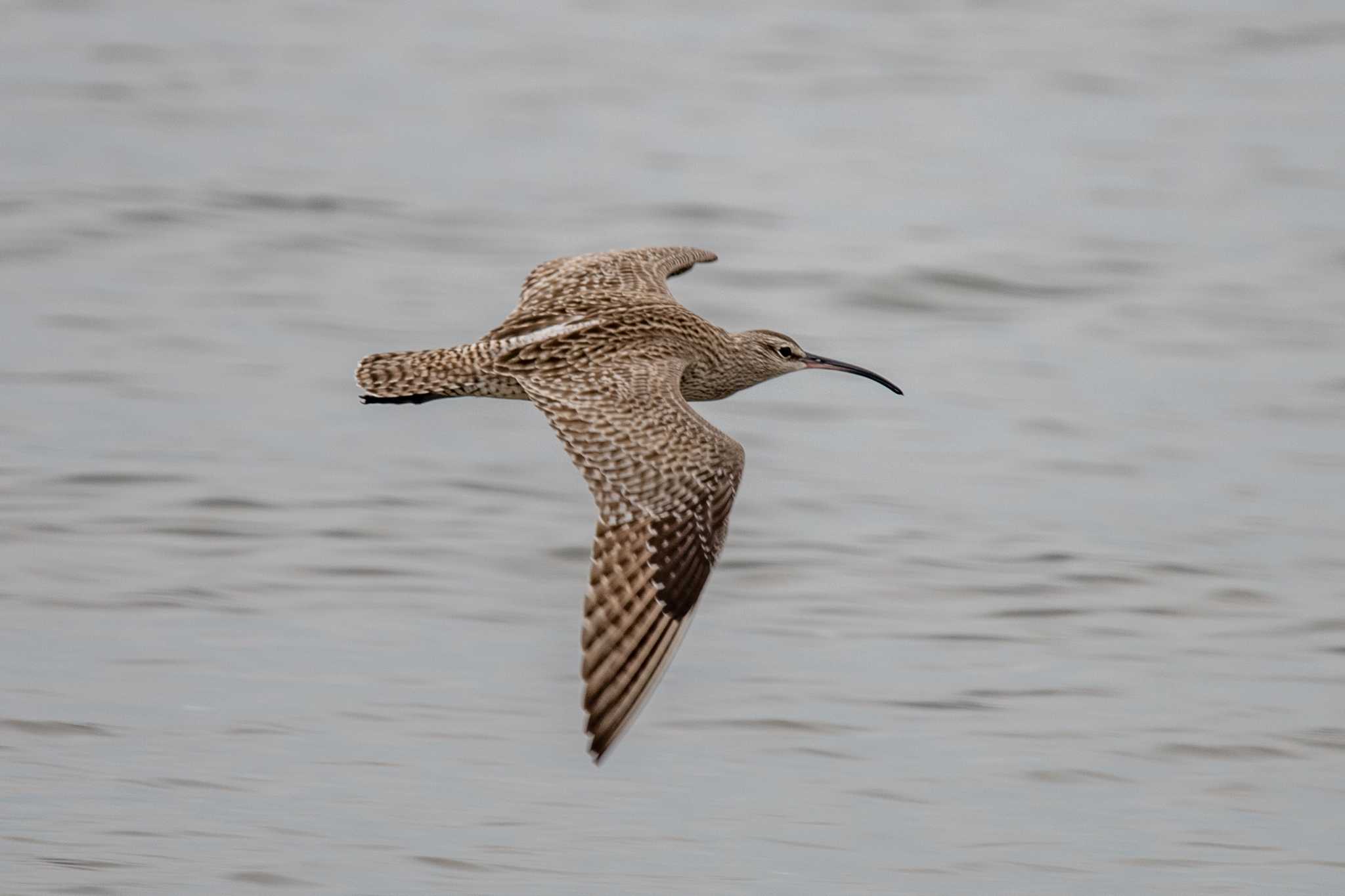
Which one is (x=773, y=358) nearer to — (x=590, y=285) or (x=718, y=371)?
(x=718, y=371)

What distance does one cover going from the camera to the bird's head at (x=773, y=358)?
934 cm

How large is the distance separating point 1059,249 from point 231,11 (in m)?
10.1

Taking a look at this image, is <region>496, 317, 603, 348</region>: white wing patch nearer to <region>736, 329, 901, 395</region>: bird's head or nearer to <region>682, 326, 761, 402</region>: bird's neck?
<region>682, 326, 761, 402</region>: bird's neck

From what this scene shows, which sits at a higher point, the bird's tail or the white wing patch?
the white wing patch

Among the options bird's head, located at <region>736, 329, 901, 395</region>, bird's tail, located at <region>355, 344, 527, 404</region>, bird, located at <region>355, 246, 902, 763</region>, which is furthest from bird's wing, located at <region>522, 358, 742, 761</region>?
bird's head, located at <region>736, 329, 901, 395</region>

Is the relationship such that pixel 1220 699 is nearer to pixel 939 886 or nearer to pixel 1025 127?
pixel 939 886

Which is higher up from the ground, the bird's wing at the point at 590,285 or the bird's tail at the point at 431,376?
the bird's wing at the point at 590,285

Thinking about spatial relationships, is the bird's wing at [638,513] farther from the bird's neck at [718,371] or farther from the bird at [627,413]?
the bird's neck at [718,371]

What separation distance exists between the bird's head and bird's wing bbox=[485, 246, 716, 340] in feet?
1.28

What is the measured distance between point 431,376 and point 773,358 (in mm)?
1586

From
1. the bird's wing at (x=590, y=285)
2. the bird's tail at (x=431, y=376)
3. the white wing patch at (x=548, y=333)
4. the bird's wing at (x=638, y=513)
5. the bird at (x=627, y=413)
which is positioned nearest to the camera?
the bird's wing at (x=638, y=513)

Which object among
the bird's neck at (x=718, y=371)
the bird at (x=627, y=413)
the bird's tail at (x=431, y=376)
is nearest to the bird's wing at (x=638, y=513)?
the bird at (x=627, y=413)

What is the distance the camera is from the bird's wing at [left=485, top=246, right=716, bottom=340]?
355 inches

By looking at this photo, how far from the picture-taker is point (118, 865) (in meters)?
7.68
